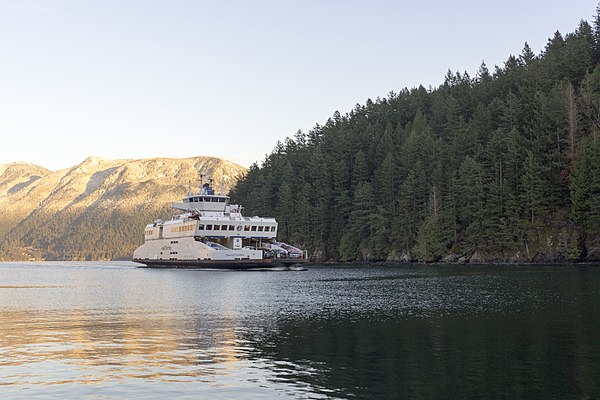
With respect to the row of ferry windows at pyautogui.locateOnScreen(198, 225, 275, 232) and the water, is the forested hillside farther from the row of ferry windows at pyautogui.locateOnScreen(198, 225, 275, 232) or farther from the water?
the water

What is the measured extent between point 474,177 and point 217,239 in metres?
53.2

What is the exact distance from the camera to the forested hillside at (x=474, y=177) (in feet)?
380

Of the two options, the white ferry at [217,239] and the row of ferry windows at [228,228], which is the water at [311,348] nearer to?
the white ferry at [217,239]

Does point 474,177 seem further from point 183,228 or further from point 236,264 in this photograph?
point 183,228

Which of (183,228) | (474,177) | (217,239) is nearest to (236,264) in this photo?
(217,239)

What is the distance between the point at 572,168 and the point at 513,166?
13571mm

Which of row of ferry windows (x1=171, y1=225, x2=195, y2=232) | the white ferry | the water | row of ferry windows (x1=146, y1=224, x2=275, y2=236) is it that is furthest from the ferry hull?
the water

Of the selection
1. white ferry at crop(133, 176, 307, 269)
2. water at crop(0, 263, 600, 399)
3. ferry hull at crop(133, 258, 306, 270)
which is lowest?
water at crop(0, 263, 600, 399)

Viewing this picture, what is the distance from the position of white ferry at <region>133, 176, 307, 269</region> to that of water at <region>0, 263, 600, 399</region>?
213ft

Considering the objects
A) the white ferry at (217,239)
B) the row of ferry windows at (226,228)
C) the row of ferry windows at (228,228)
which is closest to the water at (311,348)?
the white ferry at (217,239)

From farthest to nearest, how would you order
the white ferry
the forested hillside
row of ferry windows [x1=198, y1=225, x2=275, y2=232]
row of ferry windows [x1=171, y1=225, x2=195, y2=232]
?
row of ferry windows [x1=171, y1=225, x2=195, y2=232]
row of ferry windows [x1=198, y1=225, x2=275, y2=232]
the white ferry
the forested hillside

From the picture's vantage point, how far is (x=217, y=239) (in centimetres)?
12781

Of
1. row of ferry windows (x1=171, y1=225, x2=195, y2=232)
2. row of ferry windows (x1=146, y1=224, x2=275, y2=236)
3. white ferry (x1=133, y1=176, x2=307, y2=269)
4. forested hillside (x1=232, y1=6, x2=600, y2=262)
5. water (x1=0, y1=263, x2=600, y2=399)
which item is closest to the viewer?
water (x1=0, y1=263, x2=600, y2=399)

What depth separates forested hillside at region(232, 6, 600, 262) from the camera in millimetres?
115812
